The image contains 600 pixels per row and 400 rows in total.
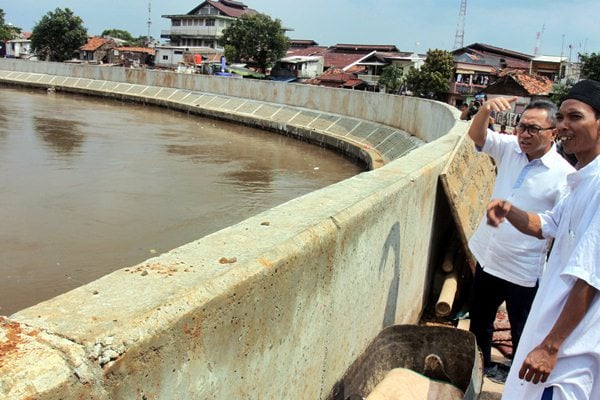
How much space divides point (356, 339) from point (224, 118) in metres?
23.1

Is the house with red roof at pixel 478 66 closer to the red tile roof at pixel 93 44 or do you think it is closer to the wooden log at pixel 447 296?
the wooden log at pixel 447 296

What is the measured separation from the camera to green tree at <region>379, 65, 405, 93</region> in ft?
143

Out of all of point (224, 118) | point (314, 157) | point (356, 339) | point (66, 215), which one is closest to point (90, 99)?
point (224, 118)

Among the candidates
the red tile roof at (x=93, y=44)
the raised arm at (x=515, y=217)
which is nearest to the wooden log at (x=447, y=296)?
the raised arm at (x=515, y=217)

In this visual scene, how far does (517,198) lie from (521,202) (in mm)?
38

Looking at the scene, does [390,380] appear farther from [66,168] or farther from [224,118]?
[224,118]

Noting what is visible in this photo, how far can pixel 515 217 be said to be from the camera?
2492 mm

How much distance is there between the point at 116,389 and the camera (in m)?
1.32

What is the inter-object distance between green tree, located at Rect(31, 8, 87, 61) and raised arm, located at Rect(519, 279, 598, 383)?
6390cm

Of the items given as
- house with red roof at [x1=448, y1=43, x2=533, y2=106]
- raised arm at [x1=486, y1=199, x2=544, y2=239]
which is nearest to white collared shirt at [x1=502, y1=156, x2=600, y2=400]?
raised arm at [x1=486, y1=199, x2=544, y2=239]

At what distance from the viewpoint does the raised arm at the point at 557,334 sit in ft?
5.83

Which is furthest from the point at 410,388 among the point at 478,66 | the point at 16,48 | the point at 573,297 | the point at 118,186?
the point at 16,48

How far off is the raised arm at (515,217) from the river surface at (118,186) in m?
4.75

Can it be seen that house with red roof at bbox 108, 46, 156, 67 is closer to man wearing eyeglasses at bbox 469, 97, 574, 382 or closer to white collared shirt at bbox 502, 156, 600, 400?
man wearing eyeglasses at bbox 469, 97, 574, 382
